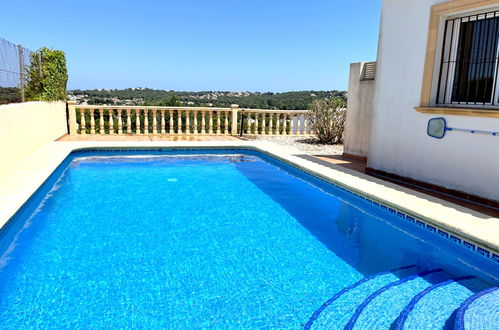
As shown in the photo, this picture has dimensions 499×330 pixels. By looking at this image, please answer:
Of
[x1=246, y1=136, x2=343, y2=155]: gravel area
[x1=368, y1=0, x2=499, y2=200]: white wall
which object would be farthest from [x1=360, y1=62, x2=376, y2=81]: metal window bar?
[x1=246, y1=136, x2=343, y2=155]: gravel area

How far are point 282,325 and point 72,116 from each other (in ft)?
38.6

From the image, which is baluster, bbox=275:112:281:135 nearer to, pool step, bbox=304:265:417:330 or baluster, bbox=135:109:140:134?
baluster, bbox=135:109:140:134

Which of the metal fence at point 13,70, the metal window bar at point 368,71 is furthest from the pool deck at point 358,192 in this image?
the metal window bar at point 368,71

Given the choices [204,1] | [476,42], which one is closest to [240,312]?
[476,42]

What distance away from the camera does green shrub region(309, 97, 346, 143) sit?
37.7 feet

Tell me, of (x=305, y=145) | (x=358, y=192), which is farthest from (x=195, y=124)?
(x=358, y=192)

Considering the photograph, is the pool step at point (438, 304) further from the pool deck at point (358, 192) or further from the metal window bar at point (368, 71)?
Answer: the metal window bar at point (368, 71)

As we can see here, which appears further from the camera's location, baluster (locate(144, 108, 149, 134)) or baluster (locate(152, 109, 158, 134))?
baluster (locate(152, 109, 158, 134))

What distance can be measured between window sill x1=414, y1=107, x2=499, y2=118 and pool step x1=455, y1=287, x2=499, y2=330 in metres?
2.87

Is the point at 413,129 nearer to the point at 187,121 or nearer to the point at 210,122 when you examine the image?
the point at 210,122

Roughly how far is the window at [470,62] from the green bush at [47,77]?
1052 cm

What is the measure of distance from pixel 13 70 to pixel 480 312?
10.2 m

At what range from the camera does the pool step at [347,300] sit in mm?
2941

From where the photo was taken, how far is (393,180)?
701cm
